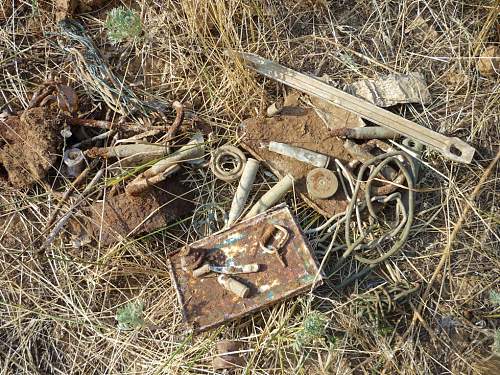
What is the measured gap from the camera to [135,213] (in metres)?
3.05

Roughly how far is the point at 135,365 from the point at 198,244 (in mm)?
772

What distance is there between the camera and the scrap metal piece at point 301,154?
119 inches

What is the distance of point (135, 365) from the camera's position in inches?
120

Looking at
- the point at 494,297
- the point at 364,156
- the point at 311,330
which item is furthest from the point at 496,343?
the point at 364,156

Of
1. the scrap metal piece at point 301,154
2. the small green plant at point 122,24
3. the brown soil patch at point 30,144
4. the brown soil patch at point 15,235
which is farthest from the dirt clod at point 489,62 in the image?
the brown soil patch at point 15,235

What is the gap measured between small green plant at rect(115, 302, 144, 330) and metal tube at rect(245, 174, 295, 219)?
31.0 inches

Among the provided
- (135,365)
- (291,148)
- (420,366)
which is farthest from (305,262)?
(135,365)

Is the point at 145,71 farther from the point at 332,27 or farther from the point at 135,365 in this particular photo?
the point at 135,365

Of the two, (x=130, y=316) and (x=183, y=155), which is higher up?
(x=183, y=155)

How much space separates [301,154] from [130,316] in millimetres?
1283

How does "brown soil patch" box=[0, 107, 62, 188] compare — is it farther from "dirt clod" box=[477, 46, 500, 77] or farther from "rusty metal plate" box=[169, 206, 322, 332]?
"dirt clod" box=[477, 46, 500, 77]

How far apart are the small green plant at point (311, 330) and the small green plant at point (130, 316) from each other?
0.86 metres

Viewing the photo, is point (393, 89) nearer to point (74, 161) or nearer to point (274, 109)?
point (274, 109)

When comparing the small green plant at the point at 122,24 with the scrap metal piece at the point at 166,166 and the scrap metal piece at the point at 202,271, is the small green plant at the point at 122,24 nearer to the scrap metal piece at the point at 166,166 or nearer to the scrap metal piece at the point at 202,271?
the scrap metal piece at the point at 166,166
